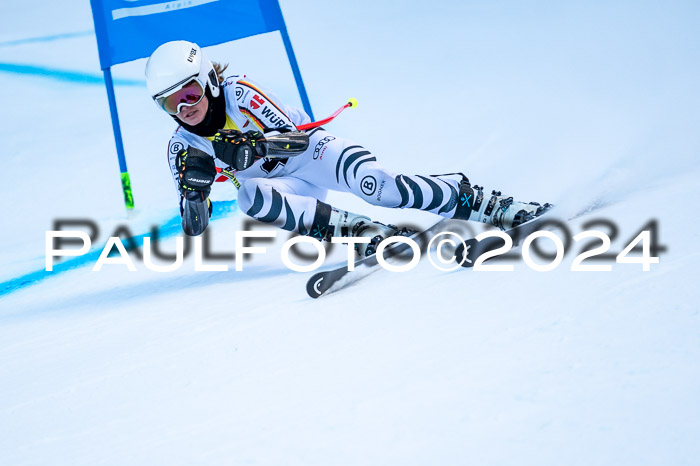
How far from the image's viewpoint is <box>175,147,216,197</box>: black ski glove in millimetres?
2381

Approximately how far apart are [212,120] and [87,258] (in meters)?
1.39

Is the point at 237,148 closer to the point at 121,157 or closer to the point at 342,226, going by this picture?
the point at 342,226

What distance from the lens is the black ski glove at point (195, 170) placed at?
238 centimetres

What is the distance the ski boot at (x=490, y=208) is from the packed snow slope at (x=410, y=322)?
5.5 inches

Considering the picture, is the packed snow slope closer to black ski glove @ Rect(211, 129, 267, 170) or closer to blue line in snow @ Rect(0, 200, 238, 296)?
blue line in snow @ Rect(0, 200, 238, 296)

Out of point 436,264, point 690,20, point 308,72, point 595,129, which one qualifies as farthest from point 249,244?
point 690,20

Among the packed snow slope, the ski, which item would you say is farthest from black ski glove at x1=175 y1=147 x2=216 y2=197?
the ski

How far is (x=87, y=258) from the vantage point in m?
3.57

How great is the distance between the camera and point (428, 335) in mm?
1584

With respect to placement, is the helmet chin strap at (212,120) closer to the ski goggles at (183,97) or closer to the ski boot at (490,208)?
the ski goggles at (183,97)

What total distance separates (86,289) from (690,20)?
5.30 meters

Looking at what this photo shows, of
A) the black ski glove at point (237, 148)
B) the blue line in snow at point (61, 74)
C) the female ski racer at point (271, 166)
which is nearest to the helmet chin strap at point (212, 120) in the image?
the female ski racer at point (271, 166)

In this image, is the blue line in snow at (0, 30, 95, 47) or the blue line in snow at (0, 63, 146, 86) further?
the blue line in snow at (0, 30, 95, 47)

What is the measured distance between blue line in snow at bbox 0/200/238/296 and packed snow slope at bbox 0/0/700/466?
5 cm
